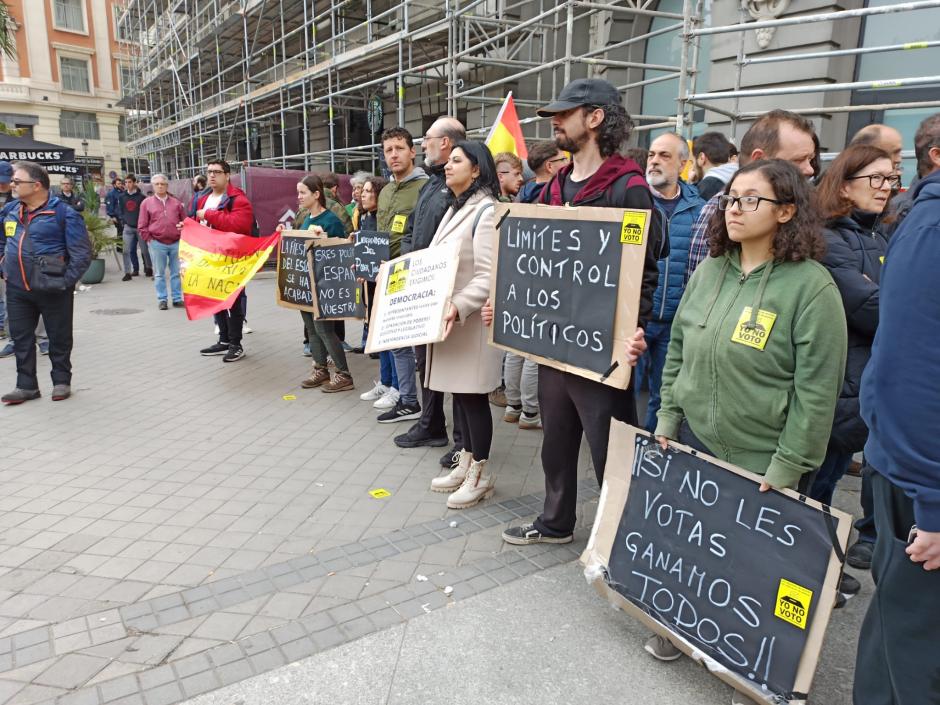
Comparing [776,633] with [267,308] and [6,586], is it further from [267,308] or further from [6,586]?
[267,308]

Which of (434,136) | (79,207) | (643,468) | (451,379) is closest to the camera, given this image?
(643,468)

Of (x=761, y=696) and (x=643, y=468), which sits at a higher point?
(x=643, y=468)

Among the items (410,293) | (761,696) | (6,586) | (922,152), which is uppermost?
(922,152)

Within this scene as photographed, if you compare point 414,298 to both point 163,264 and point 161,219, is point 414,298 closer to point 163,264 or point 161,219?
A: point 161,219

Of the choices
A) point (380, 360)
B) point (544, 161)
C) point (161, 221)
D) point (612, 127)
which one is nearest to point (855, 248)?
point (612, 127)

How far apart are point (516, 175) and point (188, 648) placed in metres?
4.34

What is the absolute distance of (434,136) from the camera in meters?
4.33

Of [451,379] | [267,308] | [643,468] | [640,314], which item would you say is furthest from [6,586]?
[267,308]

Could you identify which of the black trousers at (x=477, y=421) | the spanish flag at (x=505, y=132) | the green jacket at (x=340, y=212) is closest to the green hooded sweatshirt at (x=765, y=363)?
the black trousers at (x=477, y=421)

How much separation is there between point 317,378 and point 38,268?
8.43ft

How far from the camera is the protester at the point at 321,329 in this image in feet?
20.8

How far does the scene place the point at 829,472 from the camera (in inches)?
120

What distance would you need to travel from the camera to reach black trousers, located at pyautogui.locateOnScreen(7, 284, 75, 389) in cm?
593

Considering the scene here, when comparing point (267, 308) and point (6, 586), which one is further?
point (267, 308)
